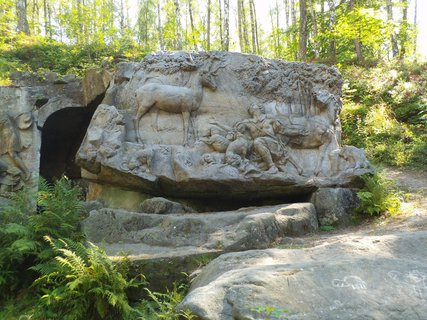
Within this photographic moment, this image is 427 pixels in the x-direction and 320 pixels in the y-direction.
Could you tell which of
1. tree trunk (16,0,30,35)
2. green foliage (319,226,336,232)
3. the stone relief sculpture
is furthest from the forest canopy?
green foliage (319,226,336,232)

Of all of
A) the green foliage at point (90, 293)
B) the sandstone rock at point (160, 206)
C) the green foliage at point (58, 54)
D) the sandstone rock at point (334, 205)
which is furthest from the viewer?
the green foliage at point (58, 54)

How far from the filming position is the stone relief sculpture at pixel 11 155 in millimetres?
8266

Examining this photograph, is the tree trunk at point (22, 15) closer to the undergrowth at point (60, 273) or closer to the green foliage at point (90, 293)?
the undergrowth at point (60, 273)

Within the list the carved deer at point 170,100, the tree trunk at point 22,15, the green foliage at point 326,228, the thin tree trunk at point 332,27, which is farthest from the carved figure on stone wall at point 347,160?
the tree trunk at point 22,15

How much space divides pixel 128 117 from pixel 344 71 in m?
11.7

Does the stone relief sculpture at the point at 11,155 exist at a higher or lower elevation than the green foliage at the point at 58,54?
lower

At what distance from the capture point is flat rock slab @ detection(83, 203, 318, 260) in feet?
19.4

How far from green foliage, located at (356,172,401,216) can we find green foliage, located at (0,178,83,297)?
5.65 metres

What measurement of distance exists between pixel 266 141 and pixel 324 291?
5.58 m

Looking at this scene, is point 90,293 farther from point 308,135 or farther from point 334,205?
point 308,135

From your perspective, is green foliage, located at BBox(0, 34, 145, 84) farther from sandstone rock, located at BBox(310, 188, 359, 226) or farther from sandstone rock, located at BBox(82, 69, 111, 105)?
sandstone rock, located at BBox(310, 188, 359, 226)

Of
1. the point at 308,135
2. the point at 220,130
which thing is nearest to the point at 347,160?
the point at 308,135

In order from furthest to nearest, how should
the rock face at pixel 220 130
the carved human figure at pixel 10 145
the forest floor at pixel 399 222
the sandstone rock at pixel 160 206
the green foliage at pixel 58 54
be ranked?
the green foliage at pixel 58 54, the carved human figure at pixel 10 145, the rock face at pixel 220 130, the sandstone rock at pixel 160 206, the forest floor at pixel 399 222

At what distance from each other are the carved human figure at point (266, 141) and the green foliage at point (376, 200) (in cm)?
145
